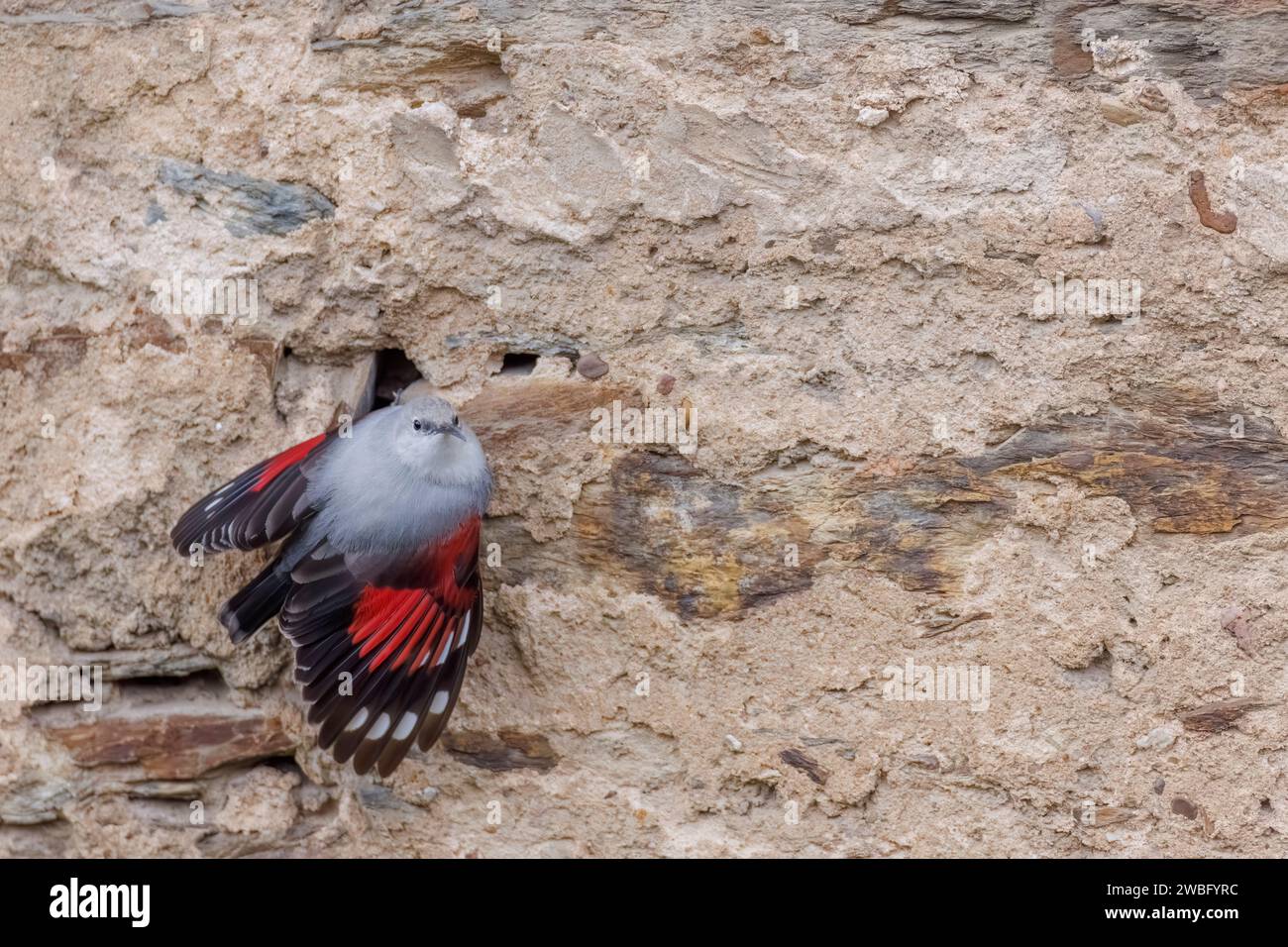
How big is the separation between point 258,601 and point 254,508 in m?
0.23

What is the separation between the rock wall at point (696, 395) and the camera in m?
2.73

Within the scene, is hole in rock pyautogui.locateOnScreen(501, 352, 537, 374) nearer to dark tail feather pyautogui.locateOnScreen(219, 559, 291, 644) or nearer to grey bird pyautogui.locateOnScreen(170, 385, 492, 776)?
grey bird pyautogui.locateOnScreen(170, 385, 492, 776)

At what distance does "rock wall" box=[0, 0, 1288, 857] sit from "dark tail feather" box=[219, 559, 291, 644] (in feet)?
0.69

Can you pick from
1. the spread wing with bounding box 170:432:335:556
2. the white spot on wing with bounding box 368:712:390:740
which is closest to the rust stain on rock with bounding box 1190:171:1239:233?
the spread wing with bounding box 170:432:335:556

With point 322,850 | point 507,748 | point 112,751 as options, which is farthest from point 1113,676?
point 112,751

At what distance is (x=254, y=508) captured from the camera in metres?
2.78

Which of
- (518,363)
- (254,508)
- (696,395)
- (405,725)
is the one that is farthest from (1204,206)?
(254,508)

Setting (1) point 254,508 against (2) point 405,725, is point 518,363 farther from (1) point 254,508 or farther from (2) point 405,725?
(2) point 405,725

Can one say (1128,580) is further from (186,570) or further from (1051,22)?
(186,570)

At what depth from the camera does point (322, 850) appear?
10.2 ft

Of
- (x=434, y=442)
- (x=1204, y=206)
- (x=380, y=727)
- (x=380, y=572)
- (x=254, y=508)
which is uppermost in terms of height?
(x=1204, y=206)

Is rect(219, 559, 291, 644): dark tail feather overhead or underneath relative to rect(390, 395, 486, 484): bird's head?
underneath

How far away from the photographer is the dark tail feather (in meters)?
2.83

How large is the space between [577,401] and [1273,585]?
1.70 metres
